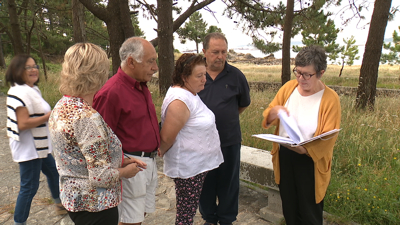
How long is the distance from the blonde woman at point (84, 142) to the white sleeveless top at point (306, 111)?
4.61 feet

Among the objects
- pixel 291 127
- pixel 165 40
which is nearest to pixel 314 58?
pixel 291 127

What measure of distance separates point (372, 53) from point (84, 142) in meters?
6.75

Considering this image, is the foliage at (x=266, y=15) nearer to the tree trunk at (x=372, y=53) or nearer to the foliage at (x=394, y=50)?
the tree trunk at (x=372, y=53)

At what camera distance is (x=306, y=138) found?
240cm

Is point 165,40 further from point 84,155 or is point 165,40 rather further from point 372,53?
point 84,155

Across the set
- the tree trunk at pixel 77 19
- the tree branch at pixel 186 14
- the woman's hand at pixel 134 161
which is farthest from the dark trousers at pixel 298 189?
the tree trunk at pixel 77 19

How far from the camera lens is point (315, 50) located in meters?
2.30

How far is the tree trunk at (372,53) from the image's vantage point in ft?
21.2

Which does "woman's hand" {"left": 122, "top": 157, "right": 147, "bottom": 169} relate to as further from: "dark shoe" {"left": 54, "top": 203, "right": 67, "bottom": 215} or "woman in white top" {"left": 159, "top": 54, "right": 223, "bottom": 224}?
"dark shoe" {"left": 54, "top": 203, "right": 67, "bottom": 215}

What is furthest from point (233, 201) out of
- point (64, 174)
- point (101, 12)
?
point (101, 12)

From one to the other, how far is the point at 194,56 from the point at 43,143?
162 cm

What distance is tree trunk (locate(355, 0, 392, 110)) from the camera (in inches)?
255

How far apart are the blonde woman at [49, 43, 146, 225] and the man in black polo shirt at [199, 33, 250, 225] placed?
1.22 meters

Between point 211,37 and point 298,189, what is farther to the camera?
point 211,37
